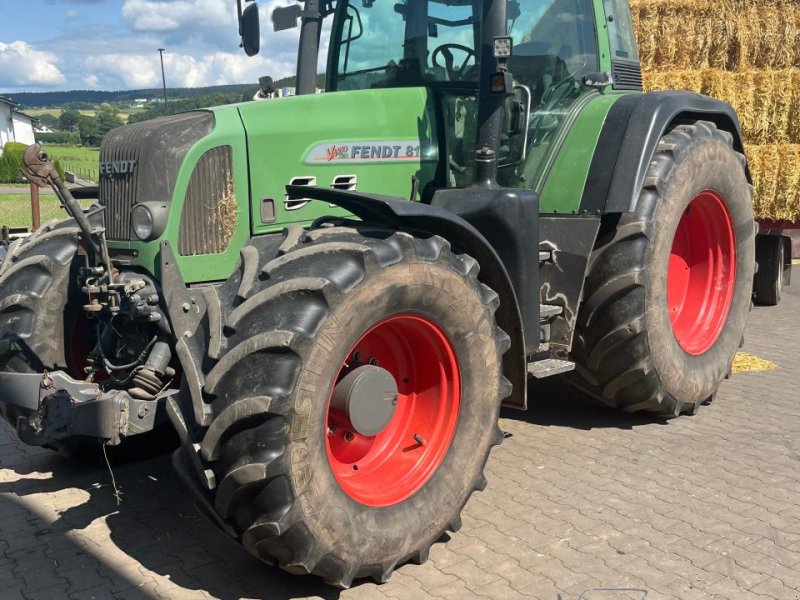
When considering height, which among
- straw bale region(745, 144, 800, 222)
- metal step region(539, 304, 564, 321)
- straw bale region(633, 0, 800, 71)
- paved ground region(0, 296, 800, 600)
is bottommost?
paved ground region(0, 296, 800, 600)

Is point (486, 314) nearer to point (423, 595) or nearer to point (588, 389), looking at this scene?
point (423, 595)

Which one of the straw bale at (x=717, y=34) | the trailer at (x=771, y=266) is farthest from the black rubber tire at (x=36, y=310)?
the straw bale at (x=717, y=34)

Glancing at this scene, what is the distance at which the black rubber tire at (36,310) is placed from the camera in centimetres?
397

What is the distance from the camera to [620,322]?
4.52m

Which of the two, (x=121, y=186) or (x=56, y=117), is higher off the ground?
(x=56, y=117)

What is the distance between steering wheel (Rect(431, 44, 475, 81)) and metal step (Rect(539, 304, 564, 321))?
4.21ft

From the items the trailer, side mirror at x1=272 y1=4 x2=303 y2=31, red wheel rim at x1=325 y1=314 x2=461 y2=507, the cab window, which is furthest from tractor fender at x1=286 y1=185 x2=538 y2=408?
the trailer

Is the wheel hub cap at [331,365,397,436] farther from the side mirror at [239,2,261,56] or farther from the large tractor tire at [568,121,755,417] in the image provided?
the side mirror at [239,2,261,56]

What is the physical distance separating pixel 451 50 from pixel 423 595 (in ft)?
9.04

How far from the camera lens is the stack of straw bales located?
30.2 ft

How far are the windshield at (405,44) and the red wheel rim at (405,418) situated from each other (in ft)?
5.19

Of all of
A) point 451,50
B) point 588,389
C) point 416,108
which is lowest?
point 588,389

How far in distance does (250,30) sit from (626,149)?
7.13 ft

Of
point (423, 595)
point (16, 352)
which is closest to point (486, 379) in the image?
point (423, 595)
